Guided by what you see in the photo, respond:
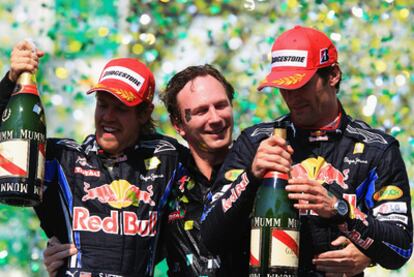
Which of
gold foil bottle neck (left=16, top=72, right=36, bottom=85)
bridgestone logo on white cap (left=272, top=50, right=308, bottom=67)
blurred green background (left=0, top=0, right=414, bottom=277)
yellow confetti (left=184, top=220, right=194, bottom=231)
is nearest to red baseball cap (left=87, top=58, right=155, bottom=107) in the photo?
gold foil bottle neck (left=16, top=72, right=36, bottom=85)

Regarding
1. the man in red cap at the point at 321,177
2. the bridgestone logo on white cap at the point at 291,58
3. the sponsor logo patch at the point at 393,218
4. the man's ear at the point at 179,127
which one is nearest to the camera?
the man in red cap at the point at 321,177

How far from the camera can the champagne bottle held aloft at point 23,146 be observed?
3496mm

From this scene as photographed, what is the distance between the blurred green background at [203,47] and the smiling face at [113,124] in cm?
290

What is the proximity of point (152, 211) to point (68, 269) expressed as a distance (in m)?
0.42

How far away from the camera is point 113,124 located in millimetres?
3857

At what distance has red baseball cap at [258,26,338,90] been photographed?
3.23 metres

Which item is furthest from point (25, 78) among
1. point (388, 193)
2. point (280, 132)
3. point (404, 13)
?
point (404, 13)

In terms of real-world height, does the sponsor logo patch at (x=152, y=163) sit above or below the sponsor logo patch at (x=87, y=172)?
above

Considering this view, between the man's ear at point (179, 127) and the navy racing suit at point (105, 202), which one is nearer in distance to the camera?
the navy racing suit at point (105, 202)

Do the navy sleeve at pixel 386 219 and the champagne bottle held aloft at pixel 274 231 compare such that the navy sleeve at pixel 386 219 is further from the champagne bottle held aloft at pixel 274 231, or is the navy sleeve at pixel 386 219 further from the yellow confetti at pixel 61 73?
the yellow confetti at pixel 61 73

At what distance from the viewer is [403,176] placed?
3.26 m

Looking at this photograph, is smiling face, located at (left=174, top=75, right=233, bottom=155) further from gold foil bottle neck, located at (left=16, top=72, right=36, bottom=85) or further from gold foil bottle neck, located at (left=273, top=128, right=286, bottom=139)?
gold foil bottle neck, located at (left=273, top=128, right=286, bottom=139)

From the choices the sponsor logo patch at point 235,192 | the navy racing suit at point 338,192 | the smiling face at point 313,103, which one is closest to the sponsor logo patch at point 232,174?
the navy racing suit at point 338,192

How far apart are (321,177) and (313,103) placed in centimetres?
27
